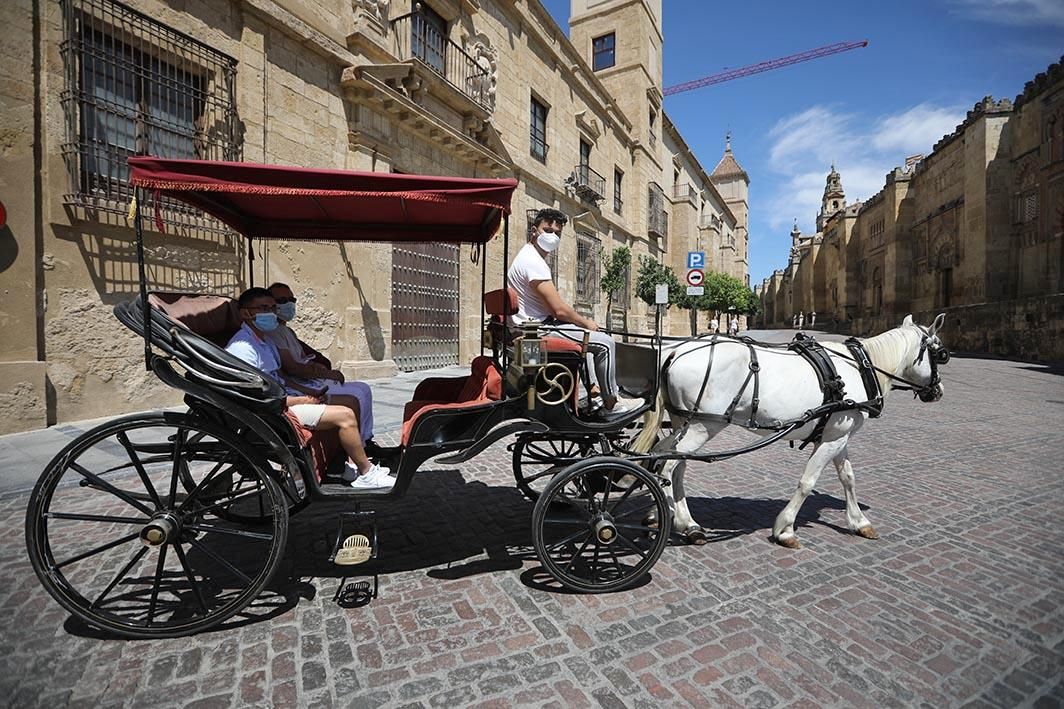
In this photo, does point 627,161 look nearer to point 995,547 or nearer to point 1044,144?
point 1044,144

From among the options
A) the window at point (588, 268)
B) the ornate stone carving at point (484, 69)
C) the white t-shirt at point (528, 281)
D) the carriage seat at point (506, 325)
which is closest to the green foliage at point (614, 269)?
the window at point (588, 268)

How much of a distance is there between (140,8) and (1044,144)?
29.0 meters

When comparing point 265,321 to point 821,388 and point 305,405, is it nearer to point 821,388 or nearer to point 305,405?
point 305,405

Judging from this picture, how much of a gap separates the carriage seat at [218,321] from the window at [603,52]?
26.8 metres

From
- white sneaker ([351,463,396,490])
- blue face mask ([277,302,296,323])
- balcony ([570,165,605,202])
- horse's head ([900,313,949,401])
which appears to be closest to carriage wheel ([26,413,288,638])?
→ white sneaker ([351,463,396,490])

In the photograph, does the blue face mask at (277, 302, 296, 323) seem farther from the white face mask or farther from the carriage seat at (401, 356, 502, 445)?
the white face mask

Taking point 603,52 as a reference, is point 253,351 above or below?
below

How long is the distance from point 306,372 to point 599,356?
Result: 7.31ft

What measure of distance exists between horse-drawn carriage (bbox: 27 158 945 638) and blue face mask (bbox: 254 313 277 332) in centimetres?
25

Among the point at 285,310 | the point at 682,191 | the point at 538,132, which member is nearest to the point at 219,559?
the point at 285,310

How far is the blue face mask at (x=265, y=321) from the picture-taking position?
2949 millimetres

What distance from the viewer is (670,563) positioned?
308cm

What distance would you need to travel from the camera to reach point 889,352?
12.6 ft

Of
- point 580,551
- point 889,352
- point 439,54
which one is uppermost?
point 439,54
